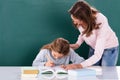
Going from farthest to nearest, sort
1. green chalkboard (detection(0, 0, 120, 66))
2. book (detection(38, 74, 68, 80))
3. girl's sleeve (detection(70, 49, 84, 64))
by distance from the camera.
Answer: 1. green chalkboard (detection(0, 0, 120, 66))
2. girl's sleeve (detection(70, 49, 84, 64))
3. book (detection(38, 74, 68, 80))

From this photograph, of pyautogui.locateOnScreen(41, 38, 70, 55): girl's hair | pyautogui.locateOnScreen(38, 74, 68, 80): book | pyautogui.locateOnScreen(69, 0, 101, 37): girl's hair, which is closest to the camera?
pyautogui.locateOnScreen(38, 74, 68, 80): book

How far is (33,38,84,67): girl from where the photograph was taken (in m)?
2.74

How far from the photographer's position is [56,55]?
9.15 feet

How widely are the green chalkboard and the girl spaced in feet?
0.78

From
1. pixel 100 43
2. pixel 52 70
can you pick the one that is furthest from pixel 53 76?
pixel 100 43

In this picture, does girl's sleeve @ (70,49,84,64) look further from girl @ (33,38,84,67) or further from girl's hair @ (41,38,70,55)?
girl's hair @ (41,38,70,55)

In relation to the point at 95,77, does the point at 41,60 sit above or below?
above

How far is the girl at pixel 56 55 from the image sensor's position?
2.74m

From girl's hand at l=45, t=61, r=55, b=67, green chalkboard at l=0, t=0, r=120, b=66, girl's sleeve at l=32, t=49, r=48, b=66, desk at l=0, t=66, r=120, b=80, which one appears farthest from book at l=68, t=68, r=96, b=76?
green chalkboard at l=0, t=0, r=120, b=66

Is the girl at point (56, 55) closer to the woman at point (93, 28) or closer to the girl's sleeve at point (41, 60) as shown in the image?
the girl's sleeve at point (41, 60)

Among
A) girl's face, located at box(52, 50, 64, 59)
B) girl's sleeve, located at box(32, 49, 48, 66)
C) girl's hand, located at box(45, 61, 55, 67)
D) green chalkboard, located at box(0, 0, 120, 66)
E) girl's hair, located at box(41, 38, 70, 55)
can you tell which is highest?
green chalkboard, located at box(0, 0, 120, 66)

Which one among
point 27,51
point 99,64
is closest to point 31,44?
point 27,51

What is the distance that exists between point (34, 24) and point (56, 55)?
436 millimetres

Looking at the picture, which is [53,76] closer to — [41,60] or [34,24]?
[41,60]
